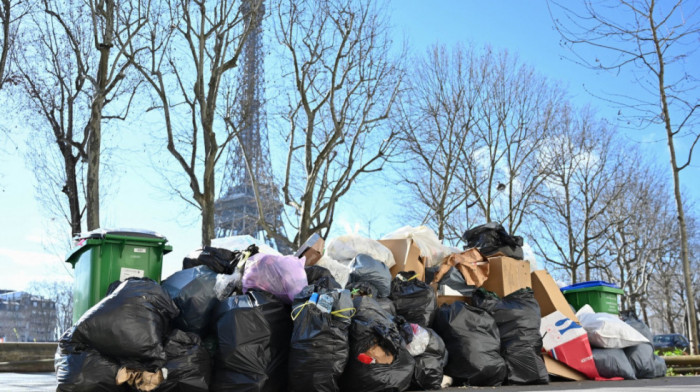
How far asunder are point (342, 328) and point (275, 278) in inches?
28.0

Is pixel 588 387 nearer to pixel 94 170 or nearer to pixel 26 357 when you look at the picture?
pixel 26 357

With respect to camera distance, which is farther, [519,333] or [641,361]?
[641,361]

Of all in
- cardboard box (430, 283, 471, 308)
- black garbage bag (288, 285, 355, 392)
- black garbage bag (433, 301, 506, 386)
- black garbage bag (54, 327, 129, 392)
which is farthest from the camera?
cardboard box (430, 283, 471, 308)

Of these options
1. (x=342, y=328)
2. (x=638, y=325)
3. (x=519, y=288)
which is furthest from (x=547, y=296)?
(x=342, y=328)

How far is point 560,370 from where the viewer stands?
6.23m

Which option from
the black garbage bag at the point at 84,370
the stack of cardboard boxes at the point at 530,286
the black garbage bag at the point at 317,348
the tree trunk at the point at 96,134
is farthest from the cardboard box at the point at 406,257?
the tree trunk at the point at 96,134

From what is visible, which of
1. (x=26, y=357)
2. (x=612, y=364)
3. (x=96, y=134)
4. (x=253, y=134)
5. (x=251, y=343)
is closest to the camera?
(x=251, y=343)

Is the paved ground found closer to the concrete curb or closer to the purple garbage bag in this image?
the purple garbage bag

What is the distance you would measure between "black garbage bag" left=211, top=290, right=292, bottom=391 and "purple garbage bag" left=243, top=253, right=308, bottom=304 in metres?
0.08

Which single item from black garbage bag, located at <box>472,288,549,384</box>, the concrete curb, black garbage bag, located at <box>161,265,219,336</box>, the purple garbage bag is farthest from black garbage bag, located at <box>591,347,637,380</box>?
the concrete curb

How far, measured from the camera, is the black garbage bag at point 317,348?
A: 439 centimetres

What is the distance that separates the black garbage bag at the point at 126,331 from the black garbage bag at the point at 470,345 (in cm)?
253

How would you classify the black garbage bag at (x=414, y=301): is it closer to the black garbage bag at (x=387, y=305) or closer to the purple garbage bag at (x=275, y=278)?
the black garbage bag at (x=387, y=305)

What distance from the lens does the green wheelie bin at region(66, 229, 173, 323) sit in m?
5.20
